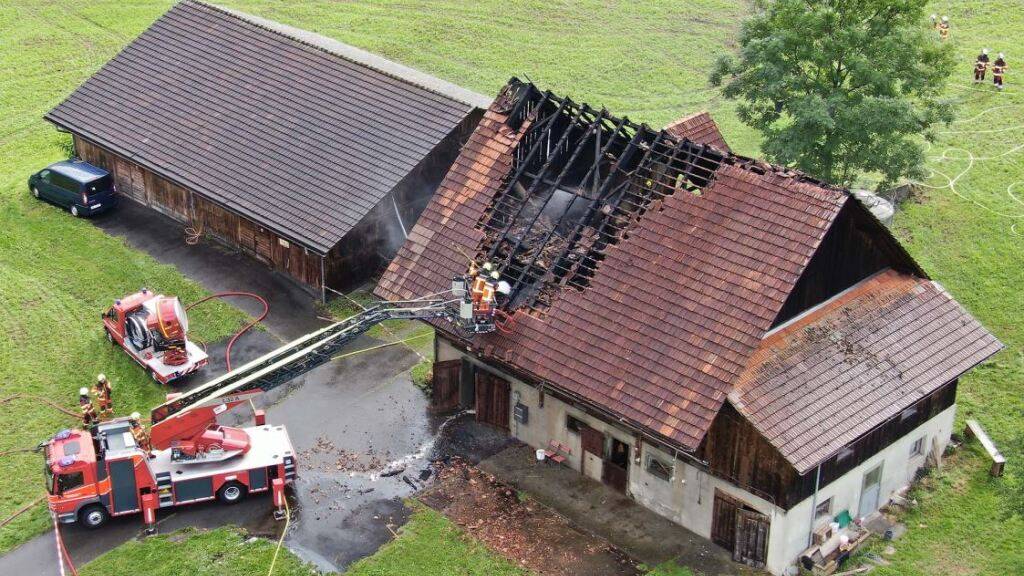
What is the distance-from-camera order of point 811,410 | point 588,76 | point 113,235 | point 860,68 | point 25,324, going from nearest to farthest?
point 811,410 → point 860,68 → point 25,324 → point 113,235 → point 588,76

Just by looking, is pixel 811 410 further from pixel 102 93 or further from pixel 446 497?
pixel 102 93

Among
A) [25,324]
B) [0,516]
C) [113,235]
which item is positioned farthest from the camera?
[113,235]

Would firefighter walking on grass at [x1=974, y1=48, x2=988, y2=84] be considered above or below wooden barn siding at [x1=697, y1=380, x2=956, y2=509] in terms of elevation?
above

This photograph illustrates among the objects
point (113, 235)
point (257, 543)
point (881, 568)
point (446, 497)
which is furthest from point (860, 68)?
point (113, 235)

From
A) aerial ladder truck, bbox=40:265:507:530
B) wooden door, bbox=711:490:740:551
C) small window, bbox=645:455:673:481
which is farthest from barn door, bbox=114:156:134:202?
wooden door, bbox=711:490:740:551

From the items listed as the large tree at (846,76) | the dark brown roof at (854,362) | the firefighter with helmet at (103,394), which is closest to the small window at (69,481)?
the firefighter with helmet at (103,394)

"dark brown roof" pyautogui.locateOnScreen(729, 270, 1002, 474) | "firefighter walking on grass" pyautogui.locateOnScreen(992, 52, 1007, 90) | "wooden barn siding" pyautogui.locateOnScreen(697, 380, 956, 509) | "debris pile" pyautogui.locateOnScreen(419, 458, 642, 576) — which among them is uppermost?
"firefighter walking on grass" pyautogui.locateOnScreen(992, 52, 1007, 90)

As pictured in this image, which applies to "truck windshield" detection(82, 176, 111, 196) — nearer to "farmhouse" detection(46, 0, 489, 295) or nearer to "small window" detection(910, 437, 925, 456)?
"farmhouse" detection(46, 0, 489, 295)
